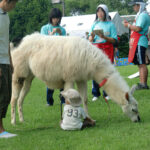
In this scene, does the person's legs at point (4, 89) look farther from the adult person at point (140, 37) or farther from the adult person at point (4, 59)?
the adult person at point (140, 37)

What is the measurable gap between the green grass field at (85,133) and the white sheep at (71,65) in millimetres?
536

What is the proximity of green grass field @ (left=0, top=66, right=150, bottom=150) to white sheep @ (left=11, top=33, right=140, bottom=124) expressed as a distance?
1.76 feet

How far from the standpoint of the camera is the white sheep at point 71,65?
537cm

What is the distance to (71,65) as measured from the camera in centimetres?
532

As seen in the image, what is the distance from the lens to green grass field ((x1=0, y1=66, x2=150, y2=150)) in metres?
4.13

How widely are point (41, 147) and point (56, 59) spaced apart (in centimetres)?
177

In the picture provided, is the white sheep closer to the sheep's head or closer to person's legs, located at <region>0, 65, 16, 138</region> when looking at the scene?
the sheep's head

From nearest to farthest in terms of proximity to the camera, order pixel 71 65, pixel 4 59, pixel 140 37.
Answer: pixel 4 59, pixel 71 65, pixel 140 37

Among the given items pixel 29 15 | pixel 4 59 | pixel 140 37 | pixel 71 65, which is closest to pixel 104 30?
pixel 140 37

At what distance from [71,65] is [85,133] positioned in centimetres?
116

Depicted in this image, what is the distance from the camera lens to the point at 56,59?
18.0 ft

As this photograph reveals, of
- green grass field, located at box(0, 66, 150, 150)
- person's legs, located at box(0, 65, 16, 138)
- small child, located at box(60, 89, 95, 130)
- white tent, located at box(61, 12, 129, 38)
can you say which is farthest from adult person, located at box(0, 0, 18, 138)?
white tent, located at box(61, 12, 129, 38)

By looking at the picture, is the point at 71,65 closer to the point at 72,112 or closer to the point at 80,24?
the point at 72,112

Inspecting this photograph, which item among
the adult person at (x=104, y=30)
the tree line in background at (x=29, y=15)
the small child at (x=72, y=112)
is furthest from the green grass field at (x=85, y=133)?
the tree line in background at (x=29, y=15)
